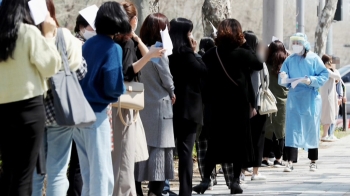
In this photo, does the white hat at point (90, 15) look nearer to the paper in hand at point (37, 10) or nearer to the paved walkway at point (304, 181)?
the paper in hand at point (37, 10)

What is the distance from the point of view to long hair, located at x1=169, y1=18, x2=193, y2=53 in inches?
316

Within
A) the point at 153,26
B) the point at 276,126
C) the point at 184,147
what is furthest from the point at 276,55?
the point at 153,26

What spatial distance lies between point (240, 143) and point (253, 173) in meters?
1.57

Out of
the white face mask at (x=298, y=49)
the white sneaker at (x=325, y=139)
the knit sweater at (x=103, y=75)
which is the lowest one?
the white sneaker at (x=325, y=139)

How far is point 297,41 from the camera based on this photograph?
10.8m

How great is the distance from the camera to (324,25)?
74.7ft

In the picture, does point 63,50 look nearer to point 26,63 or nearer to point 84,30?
point 26,63

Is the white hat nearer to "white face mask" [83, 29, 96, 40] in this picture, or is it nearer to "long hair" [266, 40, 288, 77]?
"white face mask" [83, 29, 96, 40]

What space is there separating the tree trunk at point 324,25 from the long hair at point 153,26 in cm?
1505

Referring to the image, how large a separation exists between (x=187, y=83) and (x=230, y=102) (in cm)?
87

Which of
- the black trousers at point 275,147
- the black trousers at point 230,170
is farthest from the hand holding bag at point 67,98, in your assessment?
the black trousers at point 275,147

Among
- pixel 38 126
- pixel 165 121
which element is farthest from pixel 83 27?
pixel 38 126

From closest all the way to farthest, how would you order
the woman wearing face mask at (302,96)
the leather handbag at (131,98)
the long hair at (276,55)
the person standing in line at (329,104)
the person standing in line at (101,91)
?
1. the person standing in line at (101,91)
2. the leather handbag at (131,98)
3. the woman wearing face mask at (302,96)
4. the long hair at (276,55)
5. the person standing in line at (329,104)

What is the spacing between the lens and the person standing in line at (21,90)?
18.2ft
